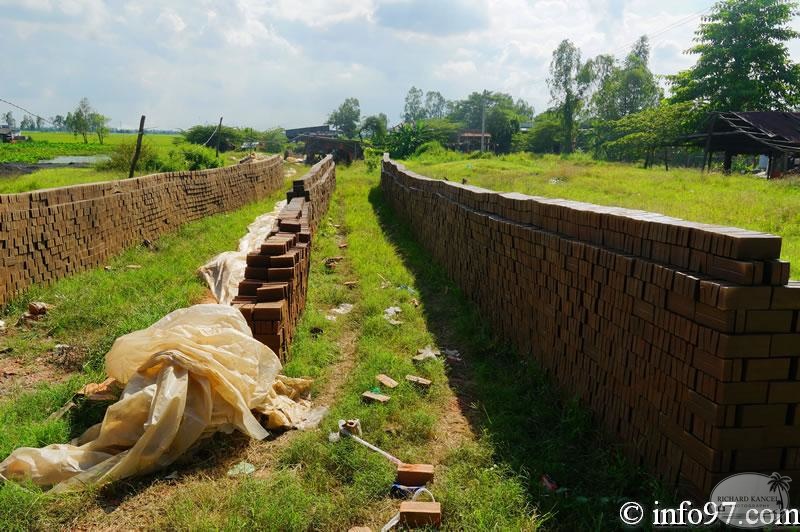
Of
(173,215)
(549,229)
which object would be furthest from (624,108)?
(549,229)

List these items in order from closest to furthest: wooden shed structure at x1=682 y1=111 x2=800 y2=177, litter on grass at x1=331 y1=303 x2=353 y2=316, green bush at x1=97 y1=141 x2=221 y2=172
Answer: litter on grass at x1=331 y1=303 x2=353 y2=316
green bush at x1=97 y1=141 x2=221 y2=172
wooden shed structure at x1=682 y1=111 x2=800 y2=177

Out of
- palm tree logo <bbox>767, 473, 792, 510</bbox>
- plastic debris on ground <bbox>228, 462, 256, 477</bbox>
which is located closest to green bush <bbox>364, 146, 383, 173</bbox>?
plastic debris on ground <bbox>228, 462, 256, 477</bbox>

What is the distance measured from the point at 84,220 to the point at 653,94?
6226 centimetres

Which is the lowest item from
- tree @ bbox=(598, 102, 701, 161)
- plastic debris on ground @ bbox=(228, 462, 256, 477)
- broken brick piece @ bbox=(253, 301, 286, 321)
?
Answer: plastic debris on ground @ bbox=(228, 462, 256, 477)

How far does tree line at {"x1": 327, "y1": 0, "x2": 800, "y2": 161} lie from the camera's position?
32.6 metres

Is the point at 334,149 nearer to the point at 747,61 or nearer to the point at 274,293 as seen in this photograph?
the point at 747,61

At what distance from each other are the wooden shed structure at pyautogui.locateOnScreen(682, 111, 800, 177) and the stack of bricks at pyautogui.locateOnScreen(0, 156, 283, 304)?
21.1 m

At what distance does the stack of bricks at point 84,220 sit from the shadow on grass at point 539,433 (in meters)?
4.92

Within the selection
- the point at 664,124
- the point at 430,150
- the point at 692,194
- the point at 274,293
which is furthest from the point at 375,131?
the point at 274,293

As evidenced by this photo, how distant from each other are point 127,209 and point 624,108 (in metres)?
58.3

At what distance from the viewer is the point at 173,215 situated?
1207 centimetres

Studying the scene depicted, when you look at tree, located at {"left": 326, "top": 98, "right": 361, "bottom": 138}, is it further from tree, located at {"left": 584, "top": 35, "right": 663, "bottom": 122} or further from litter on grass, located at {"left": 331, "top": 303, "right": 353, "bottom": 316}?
litter on grass, located at {"left": 331, "top": 303, "right": 353, "bottom": 316}

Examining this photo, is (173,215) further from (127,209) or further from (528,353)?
(528,353)

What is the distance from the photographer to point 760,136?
77.9 feet
